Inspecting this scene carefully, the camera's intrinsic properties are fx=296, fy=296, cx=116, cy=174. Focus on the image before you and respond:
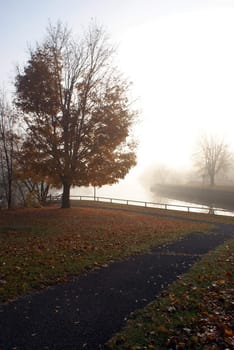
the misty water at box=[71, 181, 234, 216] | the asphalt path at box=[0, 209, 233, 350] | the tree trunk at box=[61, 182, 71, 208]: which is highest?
the tree trunk at box=[61, 182, 71, 208]

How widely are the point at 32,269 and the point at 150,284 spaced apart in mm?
3696

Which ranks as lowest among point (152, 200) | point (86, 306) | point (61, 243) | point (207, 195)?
point (152, 200)

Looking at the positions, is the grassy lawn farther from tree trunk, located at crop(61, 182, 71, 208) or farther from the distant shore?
the distant shore

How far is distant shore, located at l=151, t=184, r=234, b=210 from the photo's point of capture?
2217 inches

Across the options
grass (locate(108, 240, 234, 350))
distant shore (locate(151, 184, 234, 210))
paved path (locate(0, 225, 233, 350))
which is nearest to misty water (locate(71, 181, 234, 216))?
distant shore (locate(151, 184, 234, 210))

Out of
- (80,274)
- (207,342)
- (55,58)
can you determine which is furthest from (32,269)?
(55,58)

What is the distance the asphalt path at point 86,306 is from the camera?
5.46 metres

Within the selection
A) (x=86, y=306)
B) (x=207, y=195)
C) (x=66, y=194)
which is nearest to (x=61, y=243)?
(x=86, y=306)

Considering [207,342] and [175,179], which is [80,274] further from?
[175,179]

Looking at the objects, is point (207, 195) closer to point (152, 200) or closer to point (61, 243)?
point (152, 200)

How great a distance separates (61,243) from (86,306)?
21.1ft

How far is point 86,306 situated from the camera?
22.6ft

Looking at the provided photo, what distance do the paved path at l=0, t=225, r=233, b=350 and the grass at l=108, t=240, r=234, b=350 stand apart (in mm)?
335

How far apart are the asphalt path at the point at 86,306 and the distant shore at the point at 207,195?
141 ft
